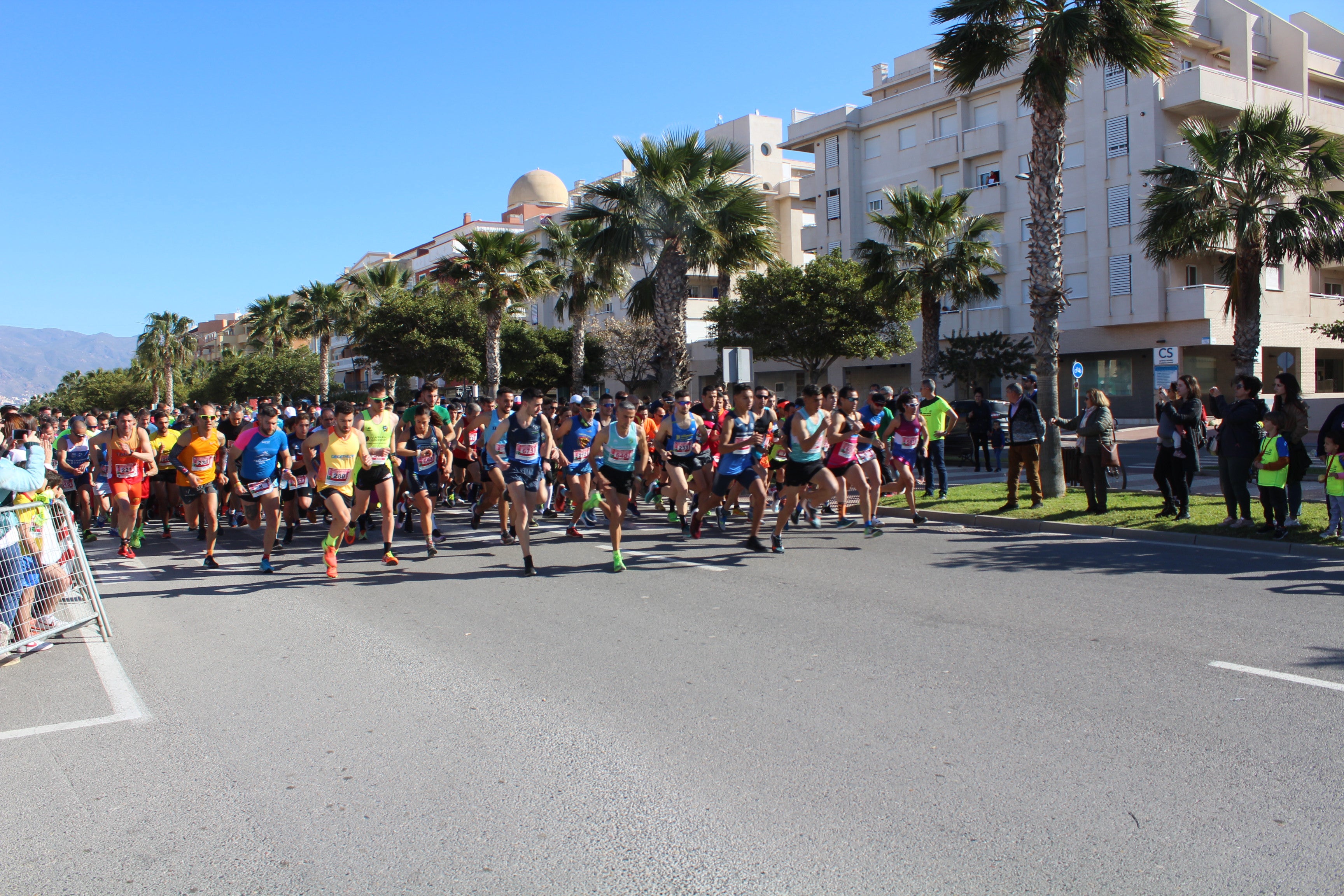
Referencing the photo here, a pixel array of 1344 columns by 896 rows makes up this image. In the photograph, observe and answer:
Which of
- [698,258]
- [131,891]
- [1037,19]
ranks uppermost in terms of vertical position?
[1037,19]

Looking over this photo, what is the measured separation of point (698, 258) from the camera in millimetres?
24062

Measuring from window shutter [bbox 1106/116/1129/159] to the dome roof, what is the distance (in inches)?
2006

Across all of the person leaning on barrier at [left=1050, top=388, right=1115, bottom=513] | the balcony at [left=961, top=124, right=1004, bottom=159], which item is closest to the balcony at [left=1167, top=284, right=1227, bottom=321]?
the balcony at [left=961, top=124, right=1004, bottom=159]

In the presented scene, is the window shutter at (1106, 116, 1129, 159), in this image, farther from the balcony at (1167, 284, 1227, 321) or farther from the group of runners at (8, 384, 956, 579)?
the group of runners at (8, 384, 956, 579)

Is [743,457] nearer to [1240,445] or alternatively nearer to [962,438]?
[1240,445]

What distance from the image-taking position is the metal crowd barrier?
6141mm

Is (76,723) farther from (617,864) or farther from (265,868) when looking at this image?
(617,864)

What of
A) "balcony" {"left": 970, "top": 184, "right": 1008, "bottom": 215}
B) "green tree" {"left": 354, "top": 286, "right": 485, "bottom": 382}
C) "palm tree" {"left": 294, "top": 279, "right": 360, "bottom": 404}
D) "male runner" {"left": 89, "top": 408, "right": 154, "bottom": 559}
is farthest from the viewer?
"palm tree" {"left": 294, "top": 279, "right": 360, "bottom": 404}

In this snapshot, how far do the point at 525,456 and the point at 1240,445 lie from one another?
25.5ft

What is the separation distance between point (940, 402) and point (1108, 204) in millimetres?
27076

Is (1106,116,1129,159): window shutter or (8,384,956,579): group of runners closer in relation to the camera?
(8,384,956,579): group of runners

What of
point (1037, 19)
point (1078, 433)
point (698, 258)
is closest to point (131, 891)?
point (1078, 433)

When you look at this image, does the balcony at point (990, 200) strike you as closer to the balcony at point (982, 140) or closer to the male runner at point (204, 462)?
the balcony at point (982, 140)

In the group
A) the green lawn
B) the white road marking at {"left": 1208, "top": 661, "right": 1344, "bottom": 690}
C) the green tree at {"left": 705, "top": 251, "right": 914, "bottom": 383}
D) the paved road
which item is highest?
the green tree at {"left": 705, "top": 251, "right": 914, "bottom": 383}
